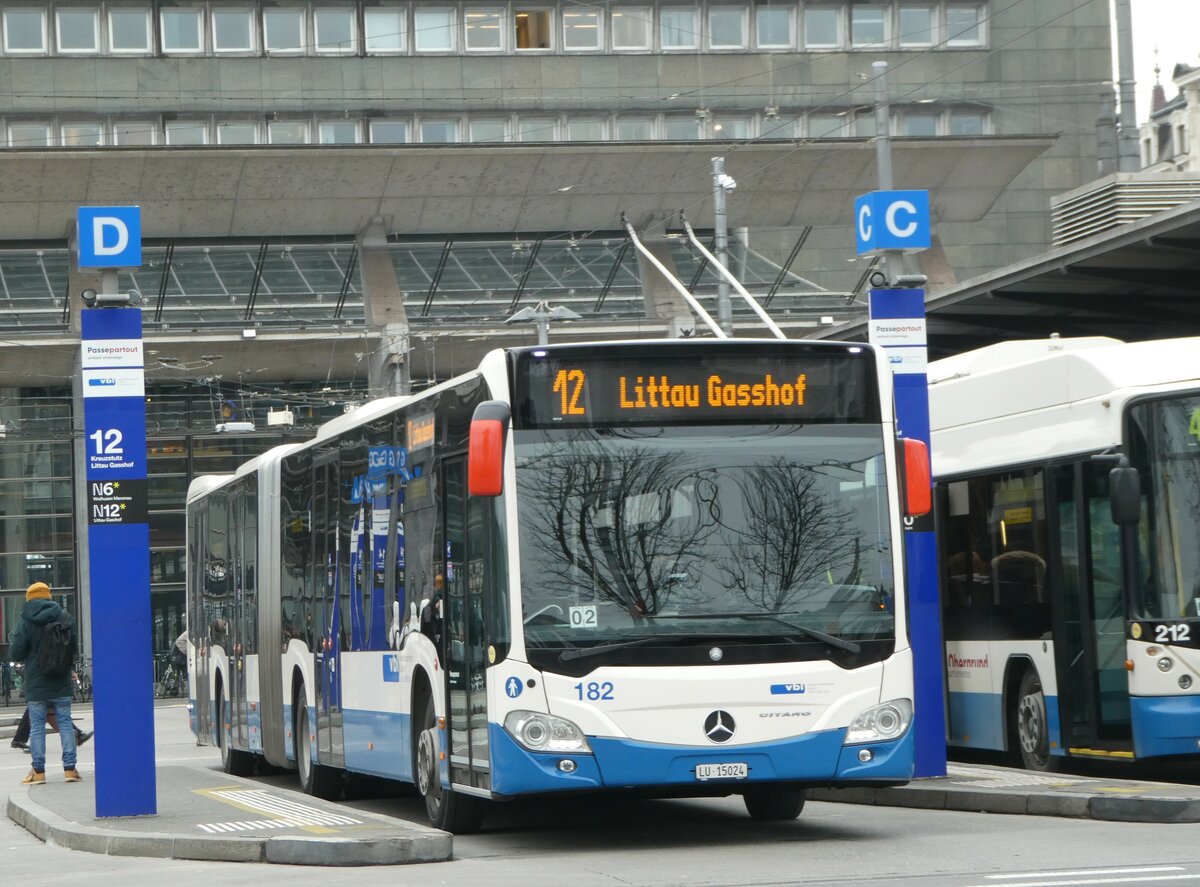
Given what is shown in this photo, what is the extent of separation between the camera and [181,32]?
5012cm

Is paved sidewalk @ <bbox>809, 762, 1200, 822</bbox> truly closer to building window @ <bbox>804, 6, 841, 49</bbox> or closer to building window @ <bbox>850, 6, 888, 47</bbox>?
building window @ <bbox>850, 6, 888, 47</bbox>

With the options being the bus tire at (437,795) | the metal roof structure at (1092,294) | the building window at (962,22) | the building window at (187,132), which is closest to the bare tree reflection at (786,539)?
the bus tire at (437,795)

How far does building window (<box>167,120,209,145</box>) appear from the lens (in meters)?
50.3

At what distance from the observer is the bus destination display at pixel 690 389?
11.4 m

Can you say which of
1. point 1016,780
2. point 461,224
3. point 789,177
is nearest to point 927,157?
point 789,177

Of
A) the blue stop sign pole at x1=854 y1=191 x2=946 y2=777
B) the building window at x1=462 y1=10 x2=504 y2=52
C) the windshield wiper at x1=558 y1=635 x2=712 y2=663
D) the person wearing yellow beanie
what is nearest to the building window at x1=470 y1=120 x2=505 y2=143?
the building window at x1=462 y1=10 x2=504 y2=52

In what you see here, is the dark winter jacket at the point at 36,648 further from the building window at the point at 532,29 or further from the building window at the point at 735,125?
the building window at the point at 532,29

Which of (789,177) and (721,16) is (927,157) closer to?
(789,177)

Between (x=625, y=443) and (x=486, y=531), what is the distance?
902mm

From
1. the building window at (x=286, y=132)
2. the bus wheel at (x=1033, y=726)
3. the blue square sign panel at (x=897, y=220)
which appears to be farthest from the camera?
the building window at (x=286, y=132)

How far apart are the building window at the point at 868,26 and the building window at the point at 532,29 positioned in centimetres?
773

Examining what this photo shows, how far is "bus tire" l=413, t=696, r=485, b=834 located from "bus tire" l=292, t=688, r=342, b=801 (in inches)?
132

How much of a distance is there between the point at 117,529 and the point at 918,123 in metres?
43.3

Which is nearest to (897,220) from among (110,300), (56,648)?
(110,300)
